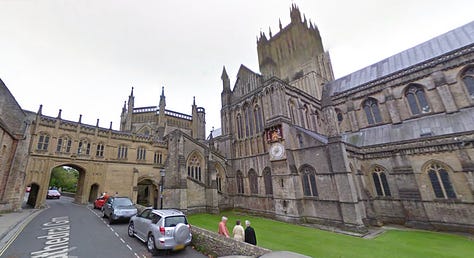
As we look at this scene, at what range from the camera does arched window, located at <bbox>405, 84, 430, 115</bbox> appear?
20.2m

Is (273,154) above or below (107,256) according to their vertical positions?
above

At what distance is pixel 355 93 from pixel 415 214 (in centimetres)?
1537

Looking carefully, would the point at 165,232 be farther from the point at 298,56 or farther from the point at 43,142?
the point at 298,56

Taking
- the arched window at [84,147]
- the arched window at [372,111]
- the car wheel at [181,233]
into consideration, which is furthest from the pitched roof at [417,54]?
the arched window at [84,147]

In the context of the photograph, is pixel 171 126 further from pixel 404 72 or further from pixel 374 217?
pixel 404 72

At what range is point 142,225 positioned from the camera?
31.7 feet

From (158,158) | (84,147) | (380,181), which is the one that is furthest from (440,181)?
(84,147)

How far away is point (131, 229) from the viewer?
1080 cm

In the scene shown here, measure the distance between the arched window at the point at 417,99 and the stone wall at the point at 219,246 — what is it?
80.5 feet

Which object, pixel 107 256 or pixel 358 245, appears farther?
pixel 358 245

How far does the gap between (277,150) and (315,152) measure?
12.1 ft

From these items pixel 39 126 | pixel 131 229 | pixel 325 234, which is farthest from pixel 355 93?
pixel 39 126

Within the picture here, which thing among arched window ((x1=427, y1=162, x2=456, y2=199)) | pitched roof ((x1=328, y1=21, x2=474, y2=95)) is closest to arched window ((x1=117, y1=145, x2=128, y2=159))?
pitched roof ((x1=328, y1=21, x2=474, y2=95))

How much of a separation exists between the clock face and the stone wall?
11.5 m
